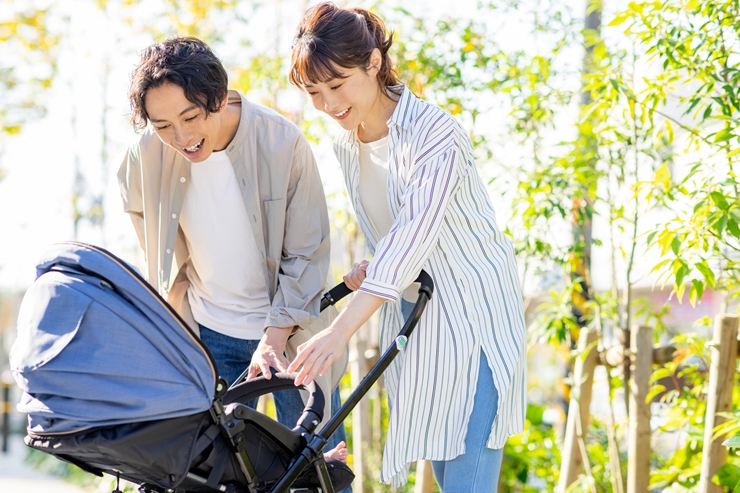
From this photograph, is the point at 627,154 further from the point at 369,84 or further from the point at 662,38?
the point at 369,84

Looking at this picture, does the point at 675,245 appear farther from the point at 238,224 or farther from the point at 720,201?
the point at 238,224

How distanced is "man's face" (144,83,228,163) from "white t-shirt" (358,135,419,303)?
0.45 m

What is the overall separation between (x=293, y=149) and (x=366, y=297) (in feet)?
2.44

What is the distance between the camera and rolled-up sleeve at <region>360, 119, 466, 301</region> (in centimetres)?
188

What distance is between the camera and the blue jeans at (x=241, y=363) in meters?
2.53

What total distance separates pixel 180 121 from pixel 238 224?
1.32 feet

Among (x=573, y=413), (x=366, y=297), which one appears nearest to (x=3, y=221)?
(x=573, y=413)

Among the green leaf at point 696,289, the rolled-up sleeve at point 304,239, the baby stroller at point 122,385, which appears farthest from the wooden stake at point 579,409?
the baby stroller at point 122,385

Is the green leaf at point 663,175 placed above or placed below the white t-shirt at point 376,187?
above

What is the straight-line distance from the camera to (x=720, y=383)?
2.73 metres

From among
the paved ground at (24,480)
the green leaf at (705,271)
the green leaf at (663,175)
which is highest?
the green leaf at (663,175)

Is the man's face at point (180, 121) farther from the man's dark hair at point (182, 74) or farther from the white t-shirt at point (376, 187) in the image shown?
the white t-shirt at point (376, 187)

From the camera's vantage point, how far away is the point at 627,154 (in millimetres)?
3447

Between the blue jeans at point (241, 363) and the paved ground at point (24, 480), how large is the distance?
5531 millimetres
